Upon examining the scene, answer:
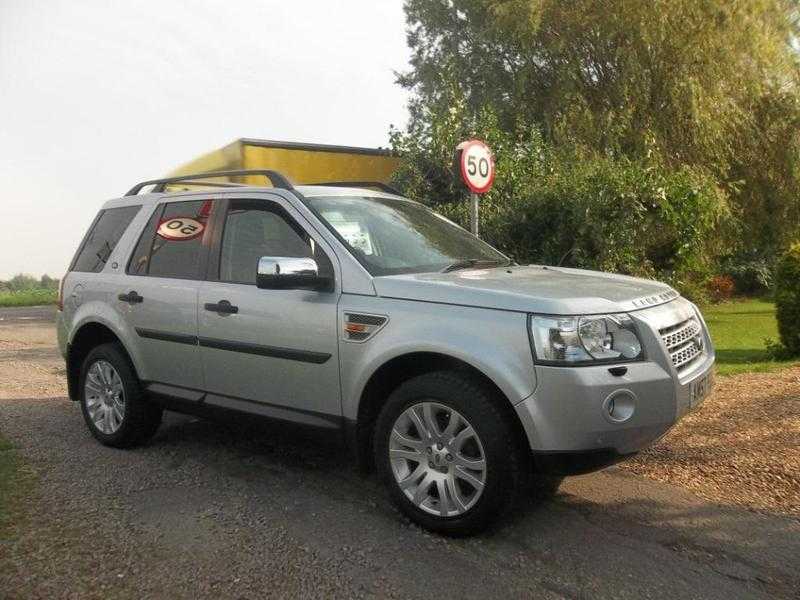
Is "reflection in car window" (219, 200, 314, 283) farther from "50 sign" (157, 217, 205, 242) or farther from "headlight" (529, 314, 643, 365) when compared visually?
"headlight" (529, 314, 643, 365)

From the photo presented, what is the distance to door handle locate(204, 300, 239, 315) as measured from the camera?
4.39 metres

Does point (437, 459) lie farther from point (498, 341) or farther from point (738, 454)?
point (738, 454)

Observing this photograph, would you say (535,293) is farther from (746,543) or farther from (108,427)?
(108,427)

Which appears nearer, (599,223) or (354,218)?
(354,218)

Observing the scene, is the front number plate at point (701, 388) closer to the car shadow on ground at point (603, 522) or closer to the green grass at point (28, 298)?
the car shadow on ground at point (603, 522)

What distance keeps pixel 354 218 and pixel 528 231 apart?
273 inches

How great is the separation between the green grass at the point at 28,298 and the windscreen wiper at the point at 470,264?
2372cm

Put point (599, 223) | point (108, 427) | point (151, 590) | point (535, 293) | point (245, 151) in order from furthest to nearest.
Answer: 1. point (245, 151)
2. point (599, 223)
3. point (108, 427)
4. point (535, 293)
5. point (151, 590)

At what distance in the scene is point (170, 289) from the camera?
190 inches

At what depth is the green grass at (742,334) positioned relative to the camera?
8.88 m

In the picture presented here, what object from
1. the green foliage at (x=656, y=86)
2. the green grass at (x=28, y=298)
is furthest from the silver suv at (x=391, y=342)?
the green grass at (x=28, y=298)

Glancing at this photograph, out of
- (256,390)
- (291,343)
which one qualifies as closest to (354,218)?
(291,343)

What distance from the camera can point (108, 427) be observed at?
5.36 metres

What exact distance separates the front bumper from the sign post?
4177 millimetres
